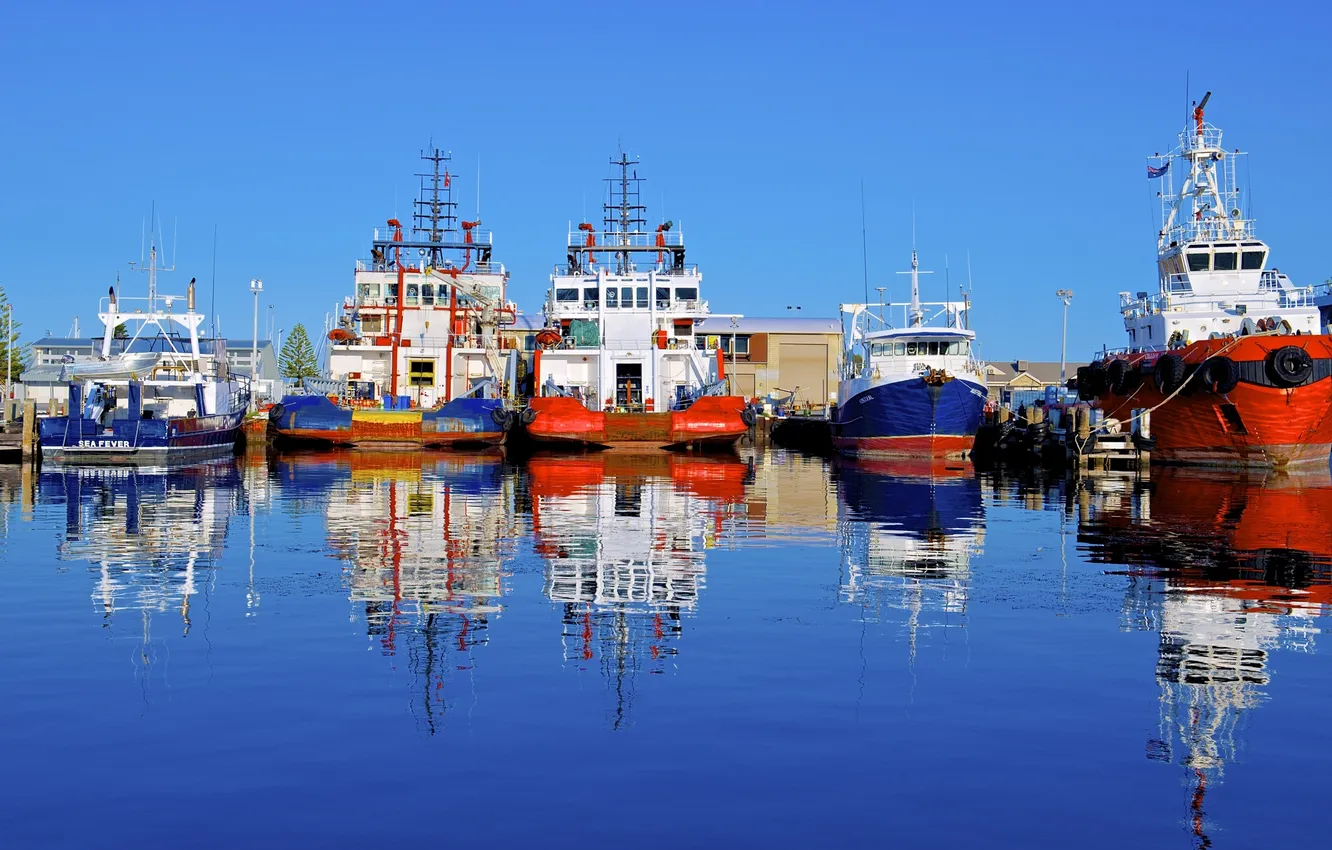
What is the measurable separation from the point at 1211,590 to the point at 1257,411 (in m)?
25.5

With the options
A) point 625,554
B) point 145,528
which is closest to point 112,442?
point 145,528

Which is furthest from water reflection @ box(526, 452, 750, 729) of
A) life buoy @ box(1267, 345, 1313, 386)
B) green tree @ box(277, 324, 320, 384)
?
green tree @ box(277, 324, 320, 384)

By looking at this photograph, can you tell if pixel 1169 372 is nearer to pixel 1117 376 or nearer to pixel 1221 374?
pixel 1221 374

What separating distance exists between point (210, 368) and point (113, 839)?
4574cm

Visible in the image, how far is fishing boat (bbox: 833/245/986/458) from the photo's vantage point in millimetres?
49250

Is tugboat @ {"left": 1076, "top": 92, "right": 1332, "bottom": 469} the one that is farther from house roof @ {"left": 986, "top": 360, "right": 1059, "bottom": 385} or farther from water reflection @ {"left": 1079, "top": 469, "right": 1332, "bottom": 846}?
house roof @ {"left": 986, "top": 360, "right": 1059, "bottom": 385}

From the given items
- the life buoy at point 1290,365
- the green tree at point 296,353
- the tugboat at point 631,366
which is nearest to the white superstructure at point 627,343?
the tugboat at point 631,366

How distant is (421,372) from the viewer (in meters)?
59.8

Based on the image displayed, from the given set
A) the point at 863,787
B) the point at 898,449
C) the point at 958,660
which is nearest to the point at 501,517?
the point at 958,660

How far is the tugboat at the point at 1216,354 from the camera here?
39.7 meters

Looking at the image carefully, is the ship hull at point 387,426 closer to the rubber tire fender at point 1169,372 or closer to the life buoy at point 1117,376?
the life buoy at point 1117,376

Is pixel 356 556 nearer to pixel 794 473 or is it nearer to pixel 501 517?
pixel 501 517

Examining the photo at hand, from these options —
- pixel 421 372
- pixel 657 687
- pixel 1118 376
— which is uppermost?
pixel 421 372

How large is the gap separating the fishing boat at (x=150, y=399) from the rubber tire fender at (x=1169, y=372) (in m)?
30.7
